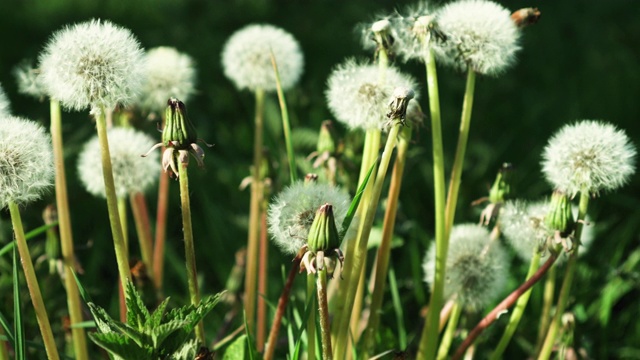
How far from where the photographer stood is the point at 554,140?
150cm

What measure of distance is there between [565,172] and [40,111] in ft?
8.29

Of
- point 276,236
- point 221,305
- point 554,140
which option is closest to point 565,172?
point 554,140

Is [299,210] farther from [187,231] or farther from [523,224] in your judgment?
[523,224]

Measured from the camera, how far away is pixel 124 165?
5.65 feet

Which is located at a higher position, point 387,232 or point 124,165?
point 124,165

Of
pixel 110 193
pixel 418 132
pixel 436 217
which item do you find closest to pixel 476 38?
pixel 418 132

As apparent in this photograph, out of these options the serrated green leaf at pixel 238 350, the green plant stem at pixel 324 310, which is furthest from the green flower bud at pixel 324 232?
the serrated green leaf at pixel 238 350

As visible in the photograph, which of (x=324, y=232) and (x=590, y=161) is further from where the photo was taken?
(x=590, y=161)

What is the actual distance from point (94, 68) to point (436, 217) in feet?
2.14

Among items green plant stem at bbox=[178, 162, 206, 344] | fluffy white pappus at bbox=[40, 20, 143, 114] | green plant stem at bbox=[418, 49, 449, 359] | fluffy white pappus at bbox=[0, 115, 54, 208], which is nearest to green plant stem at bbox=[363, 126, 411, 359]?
green plant stem at bbox=[418, 49, 449, 359]

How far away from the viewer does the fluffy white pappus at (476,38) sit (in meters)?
1.44

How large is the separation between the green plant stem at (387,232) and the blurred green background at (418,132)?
0.24m

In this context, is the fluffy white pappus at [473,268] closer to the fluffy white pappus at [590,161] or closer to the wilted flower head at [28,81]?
the fluffy white pappus at [590,161]

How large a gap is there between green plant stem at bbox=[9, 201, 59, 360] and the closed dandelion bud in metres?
0.88
